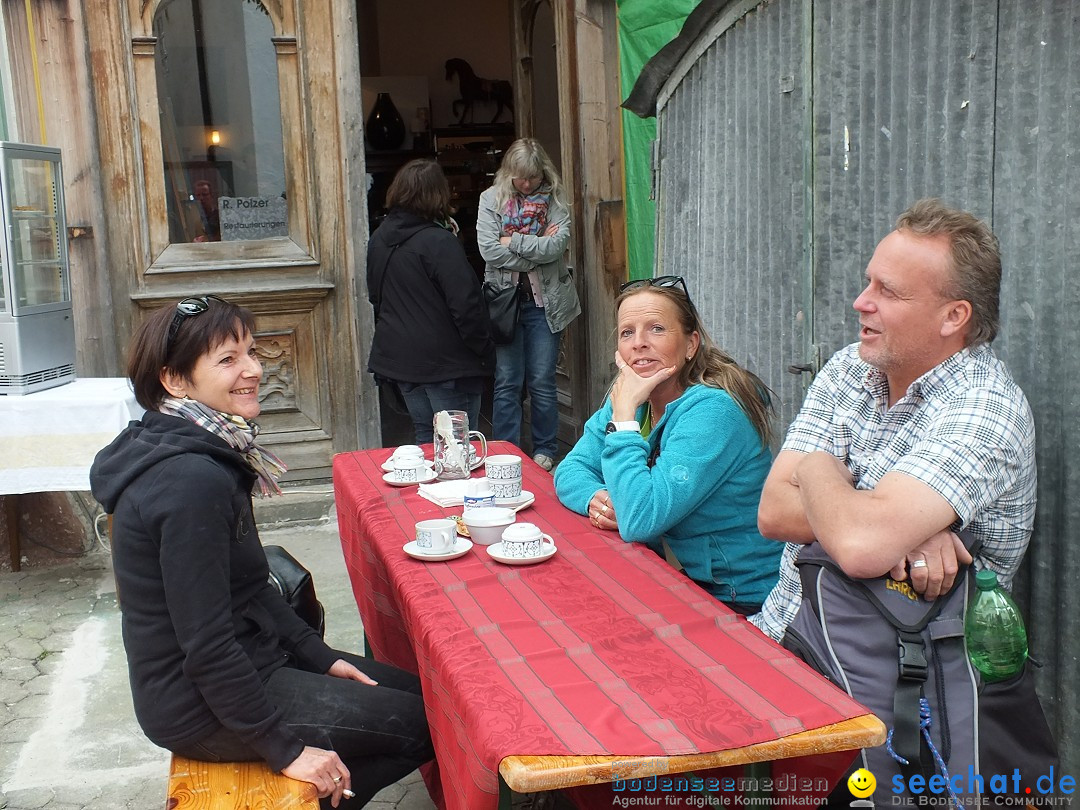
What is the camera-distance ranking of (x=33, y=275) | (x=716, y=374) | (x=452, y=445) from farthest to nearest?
(x=33, y=275)
(x=452, y=445)
(x=716, y=374)

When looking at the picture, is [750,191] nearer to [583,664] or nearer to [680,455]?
[680,455]

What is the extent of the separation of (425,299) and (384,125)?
558 cm

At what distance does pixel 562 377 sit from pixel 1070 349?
4951mm

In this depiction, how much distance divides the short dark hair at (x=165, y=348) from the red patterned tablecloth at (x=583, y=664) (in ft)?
2.15

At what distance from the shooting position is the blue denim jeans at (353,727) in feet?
7.75

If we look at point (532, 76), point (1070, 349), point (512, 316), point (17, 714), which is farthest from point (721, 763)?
point (532, 76)

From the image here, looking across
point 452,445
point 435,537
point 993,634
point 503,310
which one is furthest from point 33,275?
point 993,634

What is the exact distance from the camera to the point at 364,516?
2.97 m

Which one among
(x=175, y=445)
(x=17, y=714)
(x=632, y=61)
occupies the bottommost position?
(x=17, y=714)

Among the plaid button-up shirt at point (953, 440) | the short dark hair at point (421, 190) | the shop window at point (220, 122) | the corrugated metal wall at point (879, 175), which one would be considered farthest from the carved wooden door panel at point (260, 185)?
the plaid button-up shirt at point (953, 440)

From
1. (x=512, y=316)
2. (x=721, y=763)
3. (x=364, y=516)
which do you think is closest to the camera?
(x=721, y=763)

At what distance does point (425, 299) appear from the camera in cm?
538

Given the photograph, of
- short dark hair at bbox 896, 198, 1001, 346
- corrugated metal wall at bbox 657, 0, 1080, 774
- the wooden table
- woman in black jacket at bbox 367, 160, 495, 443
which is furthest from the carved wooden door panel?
short dark hair at bbox 896, 198, 1001, 346

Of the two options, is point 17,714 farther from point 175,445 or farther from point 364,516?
point 175,445
